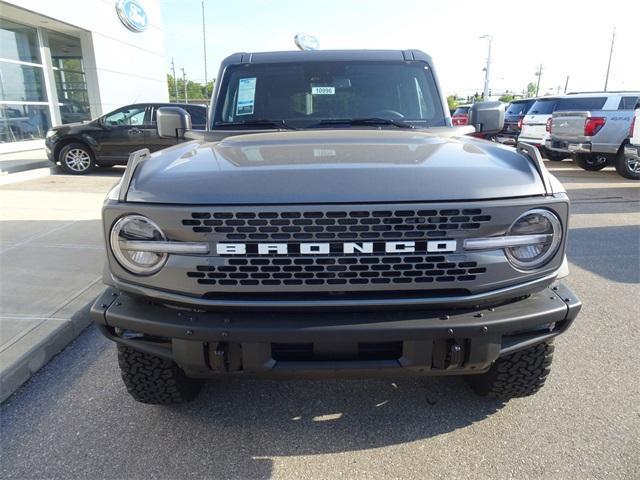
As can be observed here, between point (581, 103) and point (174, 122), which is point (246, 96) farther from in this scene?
point (581, 103)

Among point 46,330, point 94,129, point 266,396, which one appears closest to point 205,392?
point 266,396

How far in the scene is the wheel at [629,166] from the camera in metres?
11.2

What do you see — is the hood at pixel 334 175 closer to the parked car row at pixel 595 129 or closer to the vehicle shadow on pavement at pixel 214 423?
the vehicle shadow on pavement at pixel 214 423

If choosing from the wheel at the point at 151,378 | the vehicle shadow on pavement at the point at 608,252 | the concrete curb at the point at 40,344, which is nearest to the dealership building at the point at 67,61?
the concrete curb at the point at 40,344

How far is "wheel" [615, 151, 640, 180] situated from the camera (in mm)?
11242

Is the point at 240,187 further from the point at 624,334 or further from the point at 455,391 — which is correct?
the point at 624,334

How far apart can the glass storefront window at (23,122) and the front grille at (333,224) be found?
1420cm

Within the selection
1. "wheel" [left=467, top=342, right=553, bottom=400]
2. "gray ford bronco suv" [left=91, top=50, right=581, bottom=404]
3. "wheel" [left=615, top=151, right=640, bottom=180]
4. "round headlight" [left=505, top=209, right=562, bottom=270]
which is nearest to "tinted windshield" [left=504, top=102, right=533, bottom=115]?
"wheel" [left=615, top=151, right=640, bottom=180]

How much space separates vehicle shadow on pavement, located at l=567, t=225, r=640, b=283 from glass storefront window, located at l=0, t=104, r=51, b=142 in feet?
46.4

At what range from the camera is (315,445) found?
7.87ft

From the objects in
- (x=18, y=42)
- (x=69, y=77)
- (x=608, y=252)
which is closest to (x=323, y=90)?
(x=608, y=252)

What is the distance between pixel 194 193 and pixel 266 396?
1.40m

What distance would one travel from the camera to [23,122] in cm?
1415

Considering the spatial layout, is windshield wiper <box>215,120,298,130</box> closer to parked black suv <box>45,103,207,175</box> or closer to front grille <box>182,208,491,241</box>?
front grille <box>182,208,491,241</box>
